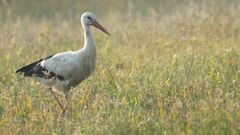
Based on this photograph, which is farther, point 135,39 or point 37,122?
point 135,39

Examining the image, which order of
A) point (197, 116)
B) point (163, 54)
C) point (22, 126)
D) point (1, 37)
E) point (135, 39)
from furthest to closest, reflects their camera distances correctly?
point (1, 37) → point (135, 39) → point (163, 54) → point (22, 126) → point (197, 116)

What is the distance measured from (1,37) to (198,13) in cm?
347

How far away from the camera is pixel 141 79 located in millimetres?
7934

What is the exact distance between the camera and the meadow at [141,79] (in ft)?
18.6

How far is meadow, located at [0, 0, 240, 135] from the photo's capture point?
18.6 ft

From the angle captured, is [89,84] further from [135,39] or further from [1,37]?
[1,37]

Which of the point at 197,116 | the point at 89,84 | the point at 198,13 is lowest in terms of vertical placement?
the point at 197,116

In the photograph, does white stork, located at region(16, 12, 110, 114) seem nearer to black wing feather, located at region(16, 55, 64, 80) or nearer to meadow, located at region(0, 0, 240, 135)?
black wing feather, located at region(16, 55, 64, 80)

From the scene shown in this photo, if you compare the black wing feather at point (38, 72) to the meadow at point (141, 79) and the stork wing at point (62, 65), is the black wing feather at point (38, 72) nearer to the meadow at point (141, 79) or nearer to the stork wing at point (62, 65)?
the stork wing at point (62, 65)

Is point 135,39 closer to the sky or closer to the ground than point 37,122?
closer to the sky

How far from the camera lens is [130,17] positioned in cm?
1312

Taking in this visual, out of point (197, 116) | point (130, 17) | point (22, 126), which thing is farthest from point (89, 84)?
point (130, 17)

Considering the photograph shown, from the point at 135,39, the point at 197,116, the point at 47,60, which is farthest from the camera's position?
the point at 135,39

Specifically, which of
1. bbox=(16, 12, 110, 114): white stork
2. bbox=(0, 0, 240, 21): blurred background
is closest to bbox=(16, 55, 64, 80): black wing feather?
bbox=(16, 12, 110, 114): white stork
